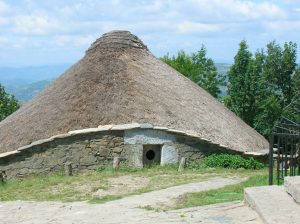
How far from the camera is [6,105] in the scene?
36.1 metres

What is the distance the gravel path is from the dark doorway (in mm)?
5324

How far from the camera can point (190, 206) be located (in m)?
8.09

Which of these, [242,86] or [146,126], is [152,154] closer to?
[146,126]

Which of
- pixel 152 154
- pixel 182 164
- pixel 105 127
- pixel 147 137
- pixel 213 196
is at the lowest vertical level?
pixel 213 196

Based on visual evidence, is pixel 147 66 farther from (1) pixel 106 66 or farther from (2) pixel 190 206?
(2) pixel 190 206

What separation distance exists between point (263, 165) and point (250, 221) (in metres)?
10.4

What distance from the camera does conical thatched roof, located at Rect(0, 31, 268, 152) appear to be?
1664cm

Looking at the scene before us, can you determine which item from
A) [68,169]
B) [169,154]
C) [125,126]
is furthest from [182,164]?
[68,169]

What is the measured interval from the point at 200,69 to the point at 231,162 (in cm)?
2335

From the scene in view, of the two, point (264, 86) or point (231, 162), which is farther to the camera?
point (264, 86)

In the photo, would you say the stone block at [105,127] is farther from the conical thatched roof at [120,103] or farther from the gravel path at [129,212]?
the gravel path at [129,212]

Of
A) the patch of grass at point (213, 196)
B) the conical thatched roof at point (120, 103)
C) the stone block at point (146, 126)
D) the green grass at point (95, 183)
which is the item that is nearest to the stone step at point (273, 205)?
the patch of grass at point (213, 196)

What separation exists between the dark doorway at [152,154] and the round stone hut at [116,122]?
0.11 feet

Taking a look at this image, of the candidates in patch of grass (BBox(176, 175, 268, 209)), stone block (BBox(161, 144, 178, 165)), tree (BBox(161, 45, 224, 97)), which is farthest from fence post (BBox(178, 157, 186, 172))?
tree (BBox(161, 45, 224, 97))
